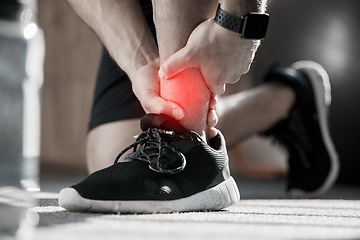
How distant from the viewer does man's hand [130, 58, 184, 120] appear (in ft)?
3.03

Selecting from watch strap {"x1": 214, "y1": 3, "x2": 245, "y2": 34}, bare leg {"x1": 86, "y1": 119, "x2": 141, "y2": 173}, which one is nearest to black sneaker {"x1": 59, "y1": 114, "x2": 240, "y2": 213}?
watch strap {"x1": 214, "y1": 3, "x2": 245, "y2": 34}

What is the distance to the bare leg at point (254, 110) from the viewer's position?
145 cm

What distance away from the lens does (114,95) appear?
1.39 meters

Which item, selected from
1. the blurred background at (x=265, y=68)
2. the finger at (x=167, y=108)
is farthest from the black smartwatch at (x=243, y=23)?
the blurred background at (x=265, y=68)

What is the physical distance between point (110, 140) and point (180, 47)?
0.47 meters

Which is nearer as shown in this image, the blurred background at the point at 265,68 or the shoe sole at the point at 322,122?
the shoe sole at the point at 322,122

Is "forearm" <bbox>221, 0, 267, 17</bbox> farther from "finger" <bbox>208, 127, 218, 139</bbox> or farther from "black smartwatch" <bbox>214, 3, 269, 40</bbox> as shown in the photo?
"finger" <bbox>208, 127, 218, 139</bbox>

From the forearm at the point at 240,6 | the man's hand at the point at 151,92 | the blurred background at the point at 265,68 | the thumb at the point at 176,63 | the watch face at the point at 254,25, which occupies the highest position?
the forearm at the point at 240,6

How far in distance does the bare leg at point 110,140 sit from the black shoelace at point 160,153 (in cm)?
42

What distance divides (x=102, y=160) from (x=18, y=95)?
0.36 m

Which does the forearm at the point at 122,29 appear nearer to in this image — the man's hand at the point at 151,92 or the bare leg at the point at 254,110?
the man's hand at the point at 151,92

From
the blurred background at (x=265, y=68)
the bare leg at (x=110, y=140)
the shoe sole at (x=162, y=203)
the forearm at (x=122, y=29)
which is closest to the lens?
the shoe sole at (x=162, y=203)

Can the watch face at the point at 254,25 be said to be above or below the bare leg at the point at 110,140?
above

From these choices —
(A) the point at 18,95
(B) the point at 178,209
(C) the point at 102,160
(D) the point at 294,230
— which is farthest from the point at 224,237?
(A) the point at 18,95
